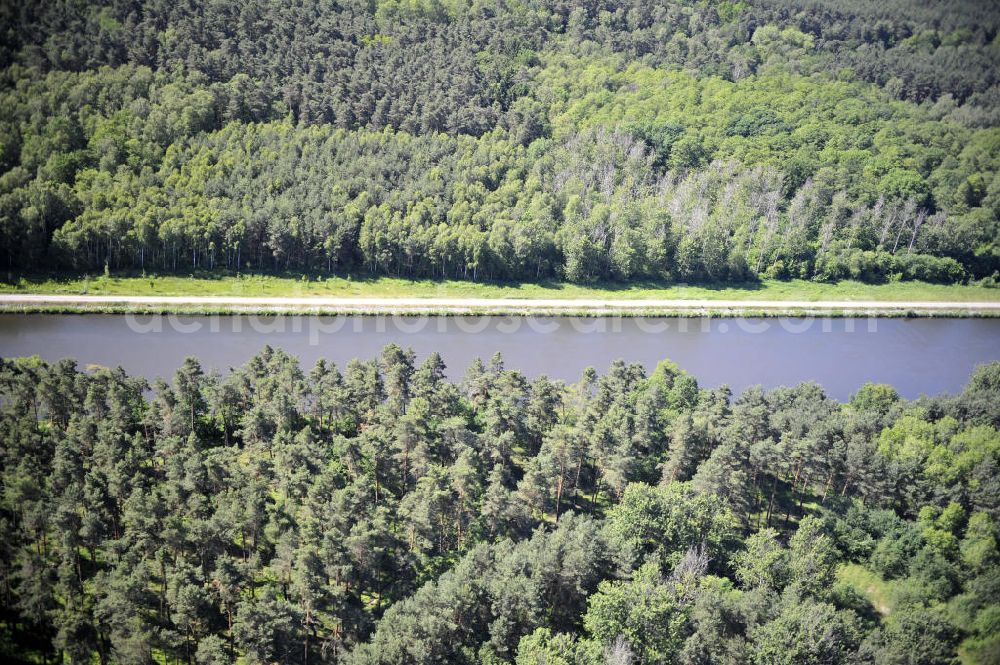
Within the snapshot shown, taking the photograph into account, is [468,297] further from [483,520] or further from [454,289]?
[483,520]

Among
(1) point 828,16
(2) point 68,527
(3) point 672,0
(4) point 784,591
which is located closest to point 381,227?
(2) point 68,527

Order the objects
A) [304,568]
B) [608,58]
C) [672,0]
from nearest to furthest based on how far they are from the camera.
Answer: [304,568] → [608,58] → [672,0]

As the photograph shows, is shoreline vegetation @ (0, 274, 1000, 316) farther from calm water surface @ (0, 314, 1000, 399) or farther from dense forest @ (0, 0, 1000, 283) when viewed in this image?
dense forest @ (0, 0, 1000, 283)

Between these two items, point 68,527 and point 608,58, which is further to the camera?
point 608,58

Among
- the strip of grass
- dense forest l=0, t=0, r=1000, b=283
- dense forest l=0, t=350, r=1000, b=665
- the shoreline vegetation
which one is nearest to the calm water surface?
the shoreline vegetation

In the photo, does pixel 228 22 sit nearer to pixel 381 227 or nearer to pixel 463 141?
pixel 463 141

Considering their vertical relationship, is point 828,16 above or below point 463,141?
above

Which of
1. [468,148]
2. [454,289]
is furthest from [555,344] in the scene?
[468,148]
